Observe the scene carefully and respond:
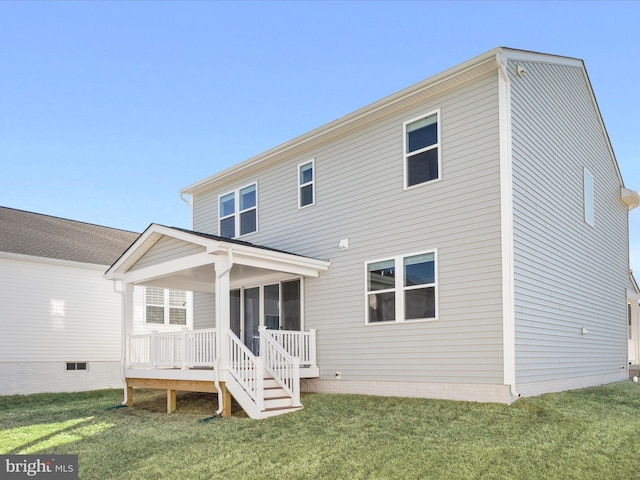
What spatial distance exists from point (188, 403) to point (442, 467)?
7593 millimetres

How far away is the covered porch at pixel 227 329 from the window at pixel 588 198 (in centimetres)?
625

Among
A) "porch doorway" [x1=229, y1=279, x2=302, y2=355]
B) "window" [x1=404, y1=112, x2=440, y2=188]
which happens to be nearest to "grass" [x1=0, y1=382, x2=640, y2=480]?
"porch doorway" [x1=229, y1=279, x2=302, y2=355]

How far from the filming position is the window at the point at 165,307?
61.8ft

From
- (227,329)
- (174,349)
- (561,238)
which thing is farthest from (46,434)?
(561,238)

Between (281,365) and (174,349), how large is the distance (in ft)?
8.18

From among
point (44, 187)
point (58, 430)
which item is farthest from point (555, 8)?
point (44, 187)

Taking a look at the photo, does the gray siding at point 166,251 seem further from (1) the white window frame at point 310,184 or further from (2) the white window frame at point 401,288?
(2) the white window frame at point 401,288

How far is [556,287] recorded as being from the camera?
10.4 metres

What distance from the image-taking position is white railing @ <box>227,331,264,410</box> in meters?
9.21

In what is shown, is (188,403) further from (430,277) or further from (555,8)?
(555,8)

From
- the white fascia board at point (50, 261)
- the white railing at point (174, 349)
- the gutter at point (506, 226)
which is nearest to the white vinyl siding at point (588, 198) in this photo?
the gutter at point (506, 226)

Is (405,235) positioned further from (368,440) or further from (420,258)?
(368,440)

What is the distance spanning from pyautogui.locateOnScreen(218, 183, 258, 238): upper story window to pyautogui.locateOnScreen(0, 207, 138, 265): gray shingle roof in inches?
218

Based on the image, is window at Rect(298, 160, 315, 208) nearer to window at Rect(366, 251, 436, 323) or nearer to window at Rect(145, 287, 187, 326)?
window at Rect(366, 251, 436, 323)
